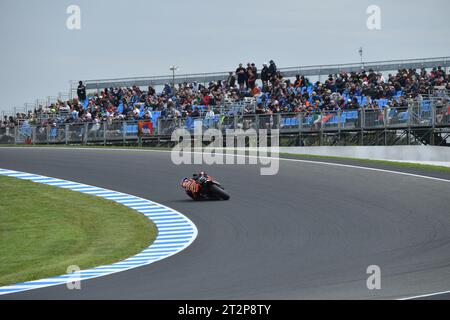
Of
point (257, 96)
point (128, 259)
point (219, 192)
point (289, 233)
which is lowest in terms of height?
point (128, 259)

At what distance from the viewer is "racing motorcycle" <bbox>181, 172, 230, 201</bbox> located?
2116 cm

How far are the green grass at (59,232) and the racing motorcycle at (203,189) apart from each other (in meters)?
1.53

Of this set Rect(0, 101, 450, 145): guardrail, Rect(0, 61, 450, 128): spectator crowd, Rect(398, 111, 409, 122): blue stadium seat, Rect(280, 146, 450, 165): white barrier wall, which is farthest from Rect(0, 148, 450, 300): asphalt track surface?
Rect(0, 61, 450, 128): spectator crowd

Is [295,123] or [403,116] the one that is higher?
[403,116]

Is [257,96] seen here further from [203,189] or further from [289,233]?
[289,233]

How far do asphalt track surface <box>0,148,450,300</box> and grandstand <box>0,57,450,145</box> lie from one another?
15.6 ft

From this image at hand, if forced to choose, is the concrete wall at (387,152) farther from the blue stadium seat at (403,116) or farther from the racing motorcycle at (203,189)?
the racing motorcycle at (203,189)

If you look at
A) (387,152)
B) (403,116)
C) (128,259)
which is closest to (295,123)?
(387,152)

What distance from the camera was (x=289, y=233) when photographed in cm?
1691

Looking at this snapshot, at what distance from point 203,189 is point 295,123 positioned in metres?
11.2

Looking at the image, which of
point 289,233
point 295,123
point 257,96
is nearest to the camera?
point 289,233

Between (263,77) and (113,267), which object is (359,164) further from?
(113,267)
